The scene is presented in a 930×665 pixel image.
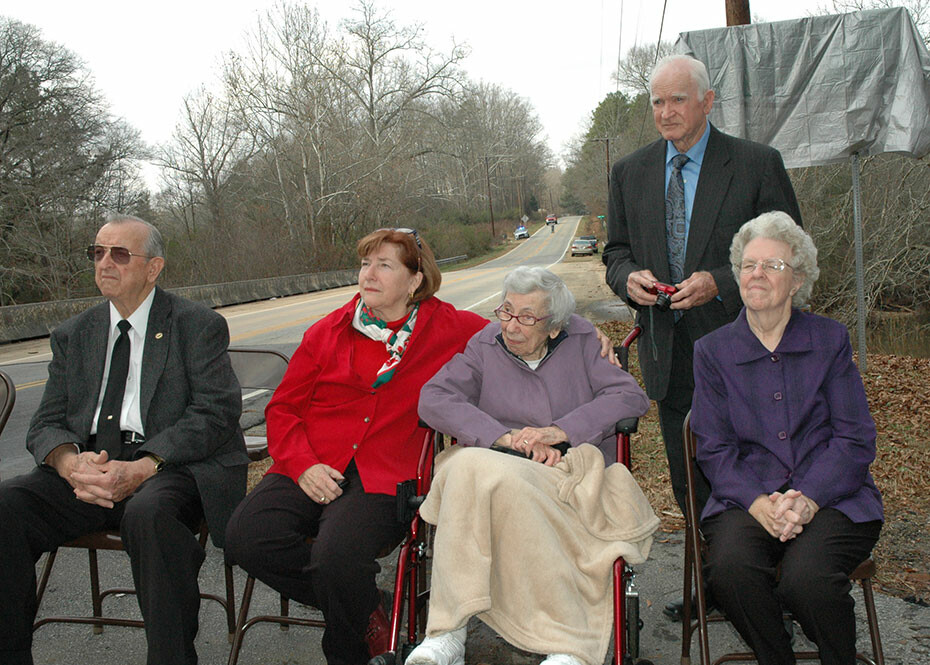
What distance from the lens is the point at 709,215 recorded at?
3113 millimetres

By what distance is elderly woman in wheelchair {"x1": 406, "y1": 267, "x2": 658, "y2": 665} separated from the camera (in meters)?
2.28

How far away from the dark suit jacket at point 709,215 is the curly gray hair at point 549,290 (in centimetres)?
47

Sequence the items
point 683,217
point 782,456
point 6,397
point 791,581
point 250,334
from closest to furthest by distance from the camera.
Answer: point 791,581
point 782,456
point 6,397
point 683,217
point 250,334

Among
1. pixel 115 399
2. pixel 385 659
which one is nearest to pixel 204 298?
pixel 115 399

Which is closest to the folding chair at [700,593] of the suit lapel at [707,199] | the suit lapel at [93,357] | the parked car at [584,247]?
the suit lapel at [707,199]

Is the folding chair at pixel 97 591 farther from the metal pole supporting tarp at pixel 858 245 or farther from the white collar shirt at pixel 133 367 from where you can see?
the metal pole supporting tarp at pixel 858 245

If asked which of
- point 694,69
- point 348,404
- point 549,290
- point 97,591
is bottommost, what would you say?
point 97,591

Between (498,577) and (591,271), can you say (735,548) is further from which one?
(591,271)

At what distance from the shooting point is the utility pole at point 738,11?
26.0ft

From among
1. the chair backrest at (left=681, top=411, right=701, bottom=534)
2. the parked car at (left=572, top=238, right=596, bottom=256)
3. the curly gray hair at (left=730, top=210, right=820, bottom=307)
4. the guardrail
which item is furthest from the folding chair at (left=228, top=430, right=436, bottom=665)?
the parked car at (left=572, top=238, right=596, bottom=256)

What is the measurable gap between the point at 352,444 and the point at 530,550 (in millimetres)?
974

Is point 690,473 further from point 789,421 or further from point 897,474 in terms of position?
point 897,474

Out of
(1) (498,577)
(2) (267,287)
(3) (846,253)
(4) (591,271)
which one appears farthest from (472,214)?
(1) (498,577)

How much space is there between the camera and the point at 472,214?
65.9m
